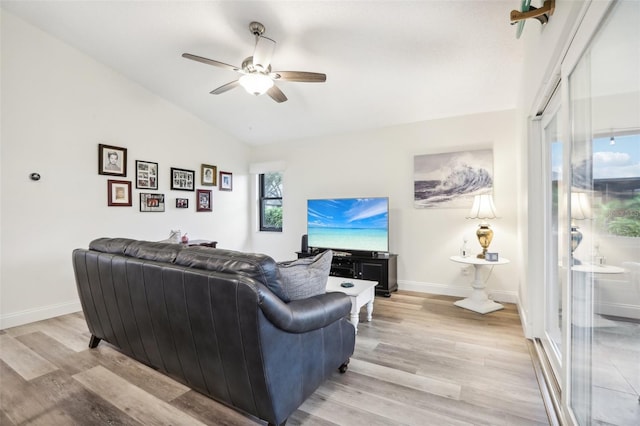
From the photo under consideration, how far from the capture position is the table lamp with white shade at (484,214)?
3.41 meters

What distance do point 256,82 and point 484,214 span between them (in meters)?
2.81

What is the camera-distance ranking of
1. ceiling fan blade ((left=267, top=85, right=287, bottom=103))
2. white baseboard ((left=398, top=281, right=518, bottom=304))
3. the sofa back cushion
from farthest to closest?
white baseboard ((left=398, top=281, right=518, bottom=304)), ceiling fan blade ((left=267, top=85, right=287, bottom=103)), the sofa back cushion

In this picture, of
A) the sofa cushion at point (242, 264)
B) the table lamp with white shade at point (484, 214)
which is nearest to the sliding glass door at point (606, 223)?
the sofa cushion at point (242, 264)

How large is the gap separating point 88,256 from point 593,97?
314 cm

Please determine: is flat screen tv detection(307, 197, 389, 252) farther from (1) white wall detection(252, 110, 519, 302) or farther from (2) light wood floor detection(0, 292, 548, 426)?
(2) light wood floor detection(0, 292, 548, 426)

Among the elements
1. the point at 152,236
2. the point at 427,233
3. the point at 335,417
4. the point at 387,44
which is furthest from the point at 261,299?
the point at 152,236

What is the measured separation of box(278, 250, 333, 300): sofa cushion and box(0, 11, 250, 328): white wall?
3120mm

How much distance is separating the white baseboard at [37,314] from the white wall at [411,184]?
10.2 ft

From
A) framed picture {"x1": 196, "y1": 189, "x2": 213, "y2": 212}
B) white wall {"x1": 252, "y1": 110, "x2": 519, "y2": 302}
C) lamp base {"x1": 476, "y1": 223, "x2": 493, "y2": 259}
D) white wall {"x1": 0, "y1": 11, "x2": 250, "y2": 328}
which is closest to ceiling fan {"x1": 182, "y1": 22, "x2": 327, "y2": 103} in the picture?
white wall {"x1": 0, "y1": 11, "x2": 250, "y2": 328}

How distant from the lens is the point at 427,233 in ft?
13.5

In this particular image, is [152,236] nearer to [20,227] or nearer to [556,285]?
[20,227]

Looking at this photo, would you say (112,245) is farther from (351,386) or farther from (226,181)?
(226,181)

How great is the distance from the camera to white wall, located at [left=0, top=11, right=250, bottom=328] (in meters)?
3.04

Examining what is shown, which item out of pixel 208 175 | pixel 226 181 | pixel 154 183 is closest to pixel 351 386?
pixel 154 183
